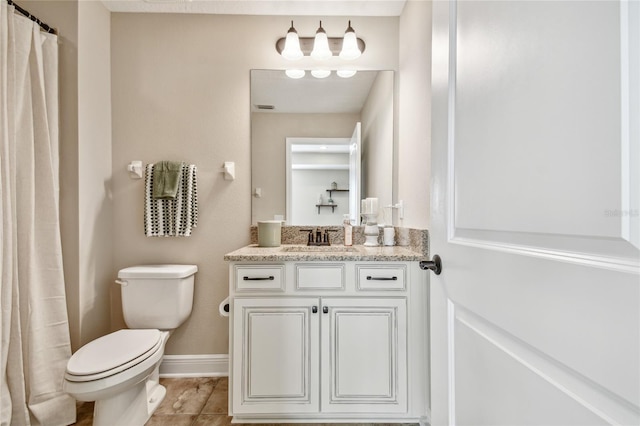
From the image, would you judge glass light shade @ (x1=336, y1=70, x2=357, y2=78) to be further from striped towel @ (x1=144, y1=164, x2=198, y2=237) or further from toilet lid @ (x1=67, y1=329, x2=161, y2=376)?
toilet lid @ (x1=67, y1=329, x2=161, y2=376)

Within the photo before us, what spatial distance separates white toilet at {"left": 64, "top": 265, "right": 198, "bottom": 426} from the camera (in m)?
1.33

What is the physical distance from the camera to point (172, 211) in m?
2.01

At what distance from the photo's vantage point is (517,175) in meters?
0.57

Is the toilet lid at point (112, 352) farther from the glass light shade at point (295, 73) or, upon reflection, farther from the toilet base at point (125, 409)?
the glass light shade at point (295, 73)

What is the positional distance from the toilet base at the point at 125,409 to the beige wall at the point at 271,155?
1136 millimetres

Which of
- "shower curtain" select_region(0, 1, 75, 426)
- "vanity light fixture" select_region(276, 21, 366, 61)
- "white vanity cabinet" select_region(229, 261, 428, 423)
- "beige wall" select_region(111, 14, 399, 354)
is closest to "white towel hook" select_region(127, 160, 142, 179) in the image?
"beige wall" select_region(111, 14, 399, 354)

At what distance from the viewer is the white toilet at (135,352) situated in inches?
52.3

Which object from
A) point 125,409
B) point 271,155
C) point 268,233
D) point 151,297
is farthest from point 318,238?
point 125,409

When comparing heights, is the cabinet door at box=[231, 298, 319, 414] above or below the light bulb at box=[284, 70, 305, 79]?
below

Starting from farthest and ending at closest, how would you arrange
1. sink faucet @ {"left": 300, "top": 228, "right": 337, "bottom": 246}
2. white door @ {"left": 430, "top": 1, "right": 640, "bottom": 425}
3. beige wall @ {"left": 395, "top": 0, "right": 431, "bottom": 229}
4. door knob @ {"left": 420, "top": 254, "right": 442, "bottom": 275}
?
sink faucet @ {"left": 300, "top": 228, "right": 337, "bottom": 246}
beige wall @ {"left": 395, "top": 0, "right": 431, "bottom": 229}
door knob @ {"left": 420, "top": 254, "right": 442, "bottom": 275}
white door @ {"left": 430, "top": 1, "right": 640, "bottom": 425}

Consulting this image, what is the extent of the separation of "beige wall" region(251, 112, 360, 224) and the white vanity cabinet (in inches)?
27.1

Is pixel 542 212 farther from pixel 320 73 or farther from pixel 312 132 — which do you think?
pixel 320 73

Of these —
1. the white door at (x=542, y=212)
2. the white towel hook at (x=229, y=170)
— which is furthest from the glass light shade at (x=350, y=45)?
the white door at (x=542, y=212)

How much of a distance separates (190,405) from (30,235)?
1.24m
